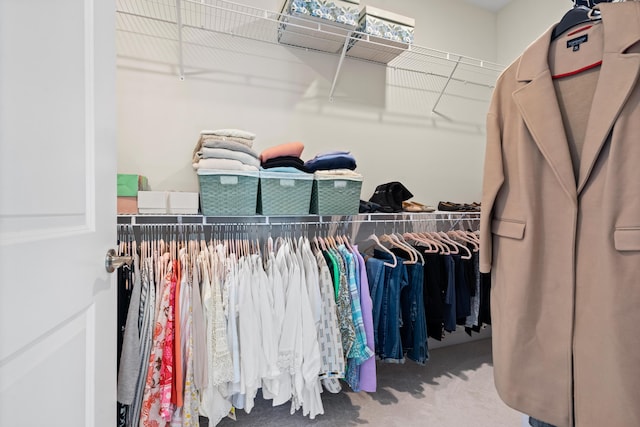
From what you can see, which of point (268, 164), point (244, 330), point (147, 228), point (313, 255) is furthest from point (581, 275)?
point (147, 228)

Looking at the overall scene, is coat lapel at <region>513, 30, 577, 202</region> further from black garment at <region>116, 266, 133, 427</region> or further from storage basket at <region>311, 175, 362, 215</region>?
black garment at <region>116, 266, 133, 427</region>

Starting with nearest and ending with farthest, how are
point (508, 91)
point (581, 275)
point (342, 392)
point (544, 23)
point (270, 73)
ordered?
point (581, 275), point (508, 91), point (342, 392), point (270, 73), point (544, 23)

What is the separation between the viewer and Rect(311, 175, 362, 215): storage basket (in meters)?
1.69

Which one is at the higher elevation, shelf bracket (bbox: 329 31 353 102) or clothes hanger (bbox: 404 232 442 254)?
shelf bracket (bbox: 329 31 353 102)

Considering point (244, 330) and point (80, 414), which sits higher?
point (80, 414)

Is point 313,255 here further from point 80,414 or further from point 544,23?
point 544,23

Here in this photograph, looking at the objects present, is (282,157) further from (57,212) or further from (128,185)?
(57,212)

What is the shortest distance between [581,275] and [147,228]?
6.35ft

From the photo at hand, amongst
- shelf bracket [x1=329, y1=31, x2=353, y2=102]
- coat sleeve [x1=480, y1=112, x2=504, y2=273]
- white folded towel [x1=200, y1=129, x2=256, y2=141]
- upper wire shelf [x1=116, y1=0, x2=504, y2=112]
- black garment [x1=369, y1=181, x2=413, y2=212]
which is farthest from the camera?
black garment [x1=369, y1=181, x2=413, y2=212]

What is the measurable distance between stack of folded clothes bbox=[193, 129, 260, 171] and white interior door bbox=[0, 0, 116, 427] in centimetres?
66

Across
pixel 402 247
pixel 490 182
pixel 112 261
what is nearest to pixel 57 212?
pixel 112 261

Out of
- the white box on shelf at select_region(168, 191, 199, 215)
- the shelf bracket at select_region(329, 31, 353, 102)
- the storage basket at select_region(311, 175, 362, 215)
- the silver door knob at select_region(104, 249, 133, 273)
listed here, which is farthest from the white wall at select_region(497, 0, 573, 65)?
the silver door knob at select_region(104, 249, 133, 273)

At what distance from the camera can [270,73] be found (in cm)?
208

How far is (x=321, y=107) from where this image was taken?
2.23m
